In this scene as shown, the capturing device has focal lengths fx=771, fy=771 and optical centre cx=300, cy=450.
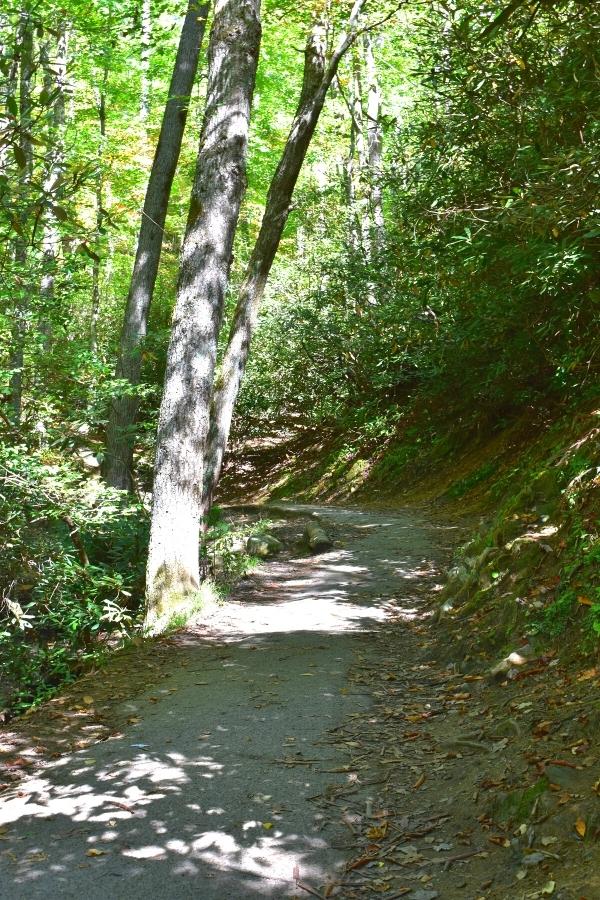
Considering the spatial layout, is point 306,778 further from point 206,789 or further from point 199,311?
point 199,311

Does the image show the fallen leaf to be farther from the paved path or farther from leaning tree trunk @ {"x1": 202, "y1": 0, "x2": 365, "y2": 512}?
leaning tree trunk @ {"x1": 202, "y1": 0, "x2": 365, "y2": 512}

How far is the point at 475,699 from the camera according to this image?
5426 millimetres

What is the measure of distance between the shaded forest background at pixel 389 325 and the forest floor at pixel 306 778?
3.37 feet

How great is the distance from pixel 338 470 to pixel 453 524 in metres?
8.19

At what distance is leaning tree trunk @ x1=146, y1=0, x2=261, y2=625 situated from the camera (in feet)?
27.0

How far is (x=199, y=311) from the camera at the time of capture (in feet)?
27.7

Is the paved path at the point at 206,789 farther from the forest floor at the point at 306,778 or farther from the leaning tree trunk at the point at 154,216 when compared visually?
the leaning tree trunk at the point at 154,216

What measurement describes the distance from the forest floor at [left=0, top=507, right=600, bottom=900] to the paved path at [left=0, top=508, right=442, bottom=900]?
12 millimetres

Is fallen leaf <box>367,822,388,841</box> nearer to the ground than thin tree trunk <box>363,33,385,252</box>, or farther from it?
nearer to the ground

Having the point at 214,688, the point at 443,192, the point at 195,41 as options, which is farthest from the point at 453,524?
the point at 195,41

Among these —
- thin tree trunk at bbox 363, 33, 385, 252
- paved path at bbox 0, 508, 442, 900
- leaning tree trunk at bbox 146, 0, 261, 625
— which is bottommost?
paved path at bbox 0, 508, 442, 900

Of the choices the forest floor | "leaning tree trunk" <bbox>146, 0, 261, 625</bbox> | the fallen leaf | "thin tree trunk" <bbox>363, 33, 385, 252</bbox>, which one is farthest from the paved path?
"thin tree trunk" <bbox>363, 33, 385, 252</bbox>

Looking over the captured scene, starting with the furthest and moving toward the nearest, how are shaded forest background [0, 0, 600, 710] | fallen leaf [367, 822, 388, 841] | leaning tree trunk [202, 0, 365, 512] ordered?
leaning tree trunk [202, 0, 365, 512] → shaded forest background [0, 0, 600, 710] → fallen leaf [367, 822, 388, 841]

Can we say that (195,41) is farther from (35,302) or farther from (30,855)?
(30,855)
